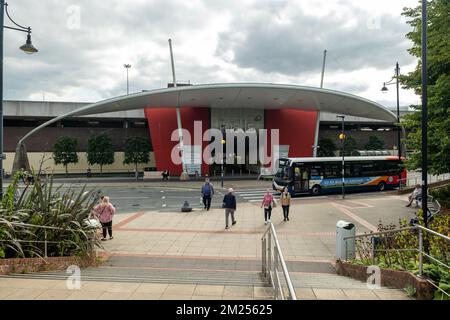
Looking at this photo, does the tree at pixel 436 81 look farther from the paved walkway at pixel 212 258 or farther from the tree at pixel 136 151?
the tree at pixel 136 151

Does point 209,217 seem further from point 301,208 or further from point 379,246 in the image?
point 379,246

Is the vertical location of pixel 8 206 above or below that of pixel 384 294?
above

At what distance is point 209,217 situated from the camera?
51.4ft

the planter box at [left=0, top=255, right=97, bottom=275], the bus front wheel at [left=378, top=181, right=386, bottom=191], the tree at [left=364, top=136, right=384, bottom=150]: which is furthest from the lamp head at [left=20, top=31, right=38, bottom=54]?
the tree at [left=364, top=136, right=384, bottom=150]

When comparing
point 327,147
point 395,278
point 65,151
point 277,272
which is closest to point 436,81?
point 395,278

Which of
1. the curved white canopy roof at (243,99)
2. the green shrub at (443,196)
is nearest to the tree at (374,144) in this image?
the curved white canopy roof at (243,99)

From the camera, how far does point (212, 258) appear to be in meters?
8.79

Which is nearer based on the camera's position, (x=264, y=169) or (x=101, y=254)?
(x=101, y=254)

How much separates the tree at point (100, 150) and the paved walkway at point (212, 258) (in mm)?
28759

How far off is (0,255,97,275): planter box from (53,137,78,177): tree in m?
40.3

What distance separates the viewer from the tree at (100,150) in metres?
43.0
